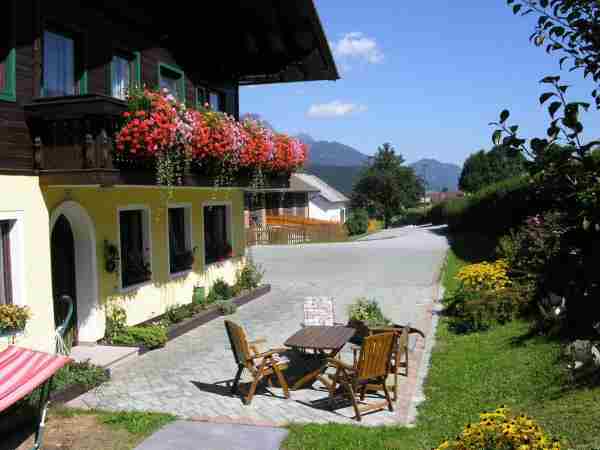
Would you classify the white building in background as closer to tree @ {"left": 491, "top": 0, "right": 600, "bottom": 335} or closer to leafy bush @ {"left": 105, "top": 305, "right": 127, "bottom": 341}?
leafy bush @ {"left": 105, "top": 305, "right": 127, "bottom": 341}

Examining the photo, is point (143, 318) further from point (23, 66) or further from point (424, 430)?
point (424, 430)

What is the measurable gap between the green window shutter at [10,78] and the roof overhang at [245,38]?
11.4ft

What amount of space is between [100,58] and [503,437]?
27.8ft

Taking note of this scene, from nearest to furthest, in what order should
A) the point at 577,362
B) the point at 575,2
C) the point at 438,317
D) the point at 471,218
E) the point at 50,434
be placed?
the point at 575,2
the point at 50,434
the point at 577,362
the point at 438,317
the point at 471,218

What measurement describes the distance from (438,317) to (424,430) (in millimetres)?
6799

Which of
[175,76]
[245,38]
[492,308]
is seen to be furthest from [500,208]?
[175,76]

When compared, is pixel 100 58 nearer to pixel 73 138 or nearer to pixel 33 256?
pixel 73 138

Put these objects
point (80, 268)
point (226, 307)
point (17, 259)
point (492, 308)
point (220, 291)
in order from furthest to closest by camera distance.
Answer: point (220, 291), point (226, 307), point (492, 308), point (80, 268), point (17, 259)

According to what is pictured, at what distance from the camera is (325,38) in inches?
563

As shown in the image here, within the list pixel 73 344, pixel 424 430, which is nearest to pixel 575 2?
pixel 424 430

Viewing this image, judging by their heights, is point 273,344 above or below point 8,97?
below

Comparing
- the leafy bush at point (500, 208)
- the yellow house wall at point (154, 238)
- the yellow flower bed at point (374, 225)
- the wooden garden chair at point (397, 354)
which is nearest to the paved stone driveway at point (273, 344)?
the wooden garden chair at point (397, 354)

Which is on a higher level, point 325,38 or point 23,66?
point 325,38

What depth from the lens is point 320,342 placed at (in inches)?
310
